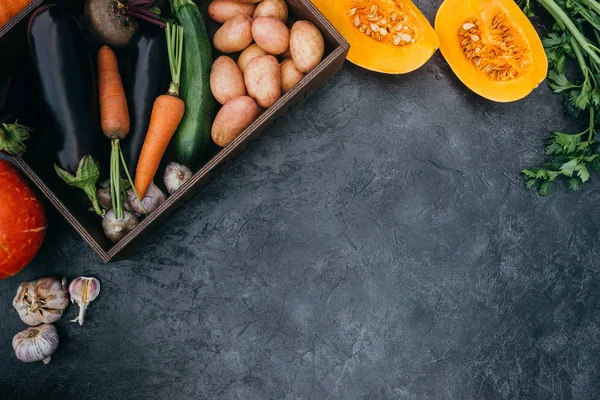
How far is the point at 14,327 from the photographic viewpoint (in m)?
1.55

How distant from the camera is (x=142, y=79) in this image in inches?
56.0

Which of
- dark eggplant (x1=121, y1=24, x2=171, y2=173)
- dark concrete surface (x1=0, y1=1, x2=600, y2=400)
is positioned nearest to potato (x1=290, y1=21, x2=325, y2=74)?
dark concrete surface (x1=0, y1=1, x2=600, y2=400)

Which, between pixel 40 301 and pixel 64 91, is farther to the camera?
pixel 40 301

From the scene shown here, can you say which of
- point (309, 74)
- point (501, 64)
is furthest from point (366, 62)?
point (501, 64)

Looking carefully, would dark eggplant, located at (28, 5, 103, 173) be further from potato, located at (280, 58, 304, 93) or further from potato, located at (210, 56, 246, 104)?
potato, located at (280, 58, 304, 93)

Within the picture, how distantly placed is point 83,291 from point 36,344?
7.1 inches

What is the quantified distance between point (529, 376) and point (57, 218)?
4.93 ft

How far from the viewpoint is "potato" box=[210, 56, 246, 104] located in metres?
1.43

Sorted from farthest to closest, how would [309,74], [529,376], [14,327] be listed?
[529,376] → [14,327] → [309,74]

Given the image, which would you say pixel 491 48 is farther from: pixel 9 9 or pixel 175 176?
pixel 9 9

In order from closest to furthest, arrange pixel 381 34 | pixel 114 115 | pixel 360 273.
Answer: pixel 114 115, pixel 381 34, pixel 360 273

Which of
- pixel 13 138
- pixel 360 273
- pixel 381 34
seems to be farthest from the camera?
pixel 360 273

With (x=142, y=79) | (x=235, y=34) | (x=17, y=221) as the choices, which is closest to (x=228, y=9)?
(x=235, y=34)

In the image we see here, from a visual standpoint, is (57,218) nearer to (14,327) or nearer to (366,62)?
(14,327)
